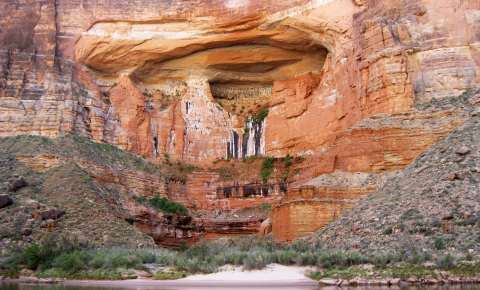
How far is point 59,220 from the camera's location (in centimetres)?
2853

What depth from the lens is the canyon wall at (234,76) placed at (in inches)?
1347

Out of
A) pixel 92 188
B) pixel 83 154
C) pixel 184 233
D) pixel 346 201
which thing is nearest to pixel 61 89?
pixel 83 154

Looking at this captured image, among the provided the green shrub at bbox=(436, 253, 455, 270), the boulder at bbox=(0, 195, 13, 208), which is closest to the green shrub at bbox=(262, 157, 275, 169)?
the boulder at bbox=(0, 195, 13, 208)

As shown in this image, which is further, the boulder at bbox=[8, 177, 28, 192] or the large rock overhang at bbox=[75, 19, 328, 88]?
the large rock overhang at bbox=[75, 19, 328, 88]

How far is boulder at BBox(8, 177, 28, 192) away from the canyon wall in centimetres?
939

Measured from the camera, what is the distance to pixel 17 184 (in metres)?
31.1

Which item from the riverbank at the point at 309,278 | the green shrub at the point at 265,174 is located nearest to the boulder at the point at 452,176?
the riverbank at the point at 309,278

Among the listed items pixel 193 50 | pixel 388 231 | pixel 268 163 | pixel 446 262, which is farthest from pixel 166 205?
pixel 446 262

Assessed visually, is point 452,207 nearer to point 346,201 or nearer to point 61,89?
point 346,201

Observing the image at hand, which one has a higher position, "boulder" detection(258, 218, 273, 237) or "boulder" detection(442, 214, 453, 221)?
"boulder" detection(442, 214, 453, 221)

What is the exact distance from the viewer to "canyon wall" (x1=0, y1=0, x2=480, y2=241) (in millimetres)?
34219

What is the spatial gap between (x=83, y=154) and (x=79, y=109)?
6536mm

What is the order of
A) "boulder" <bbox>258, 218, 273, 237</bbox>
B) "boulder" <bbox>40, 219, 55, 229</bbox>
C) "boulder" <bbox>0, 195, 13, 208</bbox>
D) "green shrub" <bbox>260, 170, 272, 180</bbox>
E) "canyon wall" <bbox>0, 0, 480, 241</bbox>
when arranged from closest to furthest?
"boulder" <bbox>40, 219, 55, 229</bbox> < "boulder" <bbox>0, 195, 13, 208</bbox> < "canyon wall" <bbox>0, 0, 480, 241</bbox> < "boulder" <bbox>258, 218, 273, 237</bbox> < "green shrub" <bbox>260, 170, 272, 180</bbox>

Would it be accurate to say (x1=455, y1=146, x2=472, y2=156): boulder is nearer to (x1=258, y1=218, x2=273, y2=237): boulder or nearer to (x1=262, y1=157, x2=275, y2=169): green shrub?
(x1=258, y1=218, x2=273, y2=237): boulder
